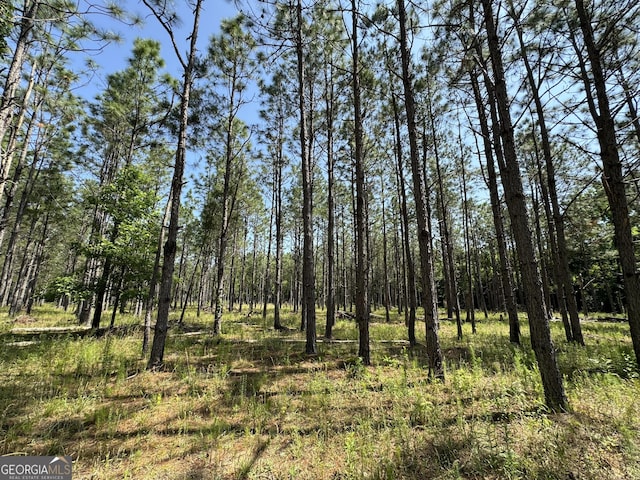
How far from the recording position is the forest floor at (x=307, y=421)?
2.73 metres

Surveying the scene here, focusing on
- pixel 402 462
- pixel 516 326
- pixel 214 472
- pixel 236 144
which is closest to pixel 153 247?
pixel 236 144

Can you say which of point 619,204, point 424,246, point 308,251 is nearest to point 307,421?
point 424,246

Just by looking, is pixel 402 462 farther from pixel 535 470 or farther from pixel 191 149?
pixel 191 149

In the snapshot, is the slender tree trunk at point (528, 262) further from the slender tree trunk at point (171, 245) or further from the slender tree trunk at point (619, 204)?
the slender tree trunk at point (171, 245)

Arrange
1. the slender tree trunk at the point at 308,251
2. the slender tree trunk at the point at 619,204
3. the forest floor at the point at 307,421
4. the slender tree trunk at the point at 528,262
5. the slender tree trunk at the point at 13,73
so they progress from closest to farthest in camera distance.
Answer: the forest floor at the point at 307,421 → the slender tree trunk at the point at 528,262 → the slender tree trunk at the point at 619,204 → the slender tree trunk at the point at 13,73 → the slender tree trunk at the point at 308,251

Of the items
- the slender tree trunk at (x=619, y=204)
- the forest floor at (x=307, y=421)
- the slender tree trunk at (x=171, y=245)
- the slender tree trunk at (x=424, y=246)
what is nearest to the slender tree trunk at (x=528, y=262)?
the forest floor at (x=307, y=421)

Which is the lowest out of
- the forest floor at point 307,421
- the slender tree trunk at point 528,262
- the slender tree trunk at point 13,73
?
the forest floor at point 307,421

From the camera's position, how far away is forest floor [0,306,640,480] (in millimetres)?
2729

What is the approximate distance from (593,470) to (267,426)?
3.59 meters

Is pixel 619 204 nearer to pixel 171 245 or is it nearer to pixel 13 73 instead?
pixel 171 245

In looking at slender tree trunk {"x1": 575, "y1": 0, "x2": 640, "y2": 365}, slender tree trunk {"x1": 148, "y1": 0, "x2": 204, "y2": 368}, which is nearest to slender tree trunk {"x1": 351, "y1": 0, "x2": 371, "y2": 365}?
slender tree trunk {"x1": 148, "y1": 0, "x2": 204, "y2": 368}

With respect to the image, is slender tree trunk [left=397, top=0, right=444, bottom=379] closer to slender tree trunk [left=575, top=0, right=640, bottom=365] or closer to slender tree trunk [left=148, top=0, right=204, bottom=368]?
slender tree trunk [left=575, top=0, right=640, bottom=365]

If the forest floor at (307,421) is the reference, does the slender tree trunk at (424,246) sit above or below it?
above

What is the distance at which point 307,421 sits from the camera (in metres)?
3.92
